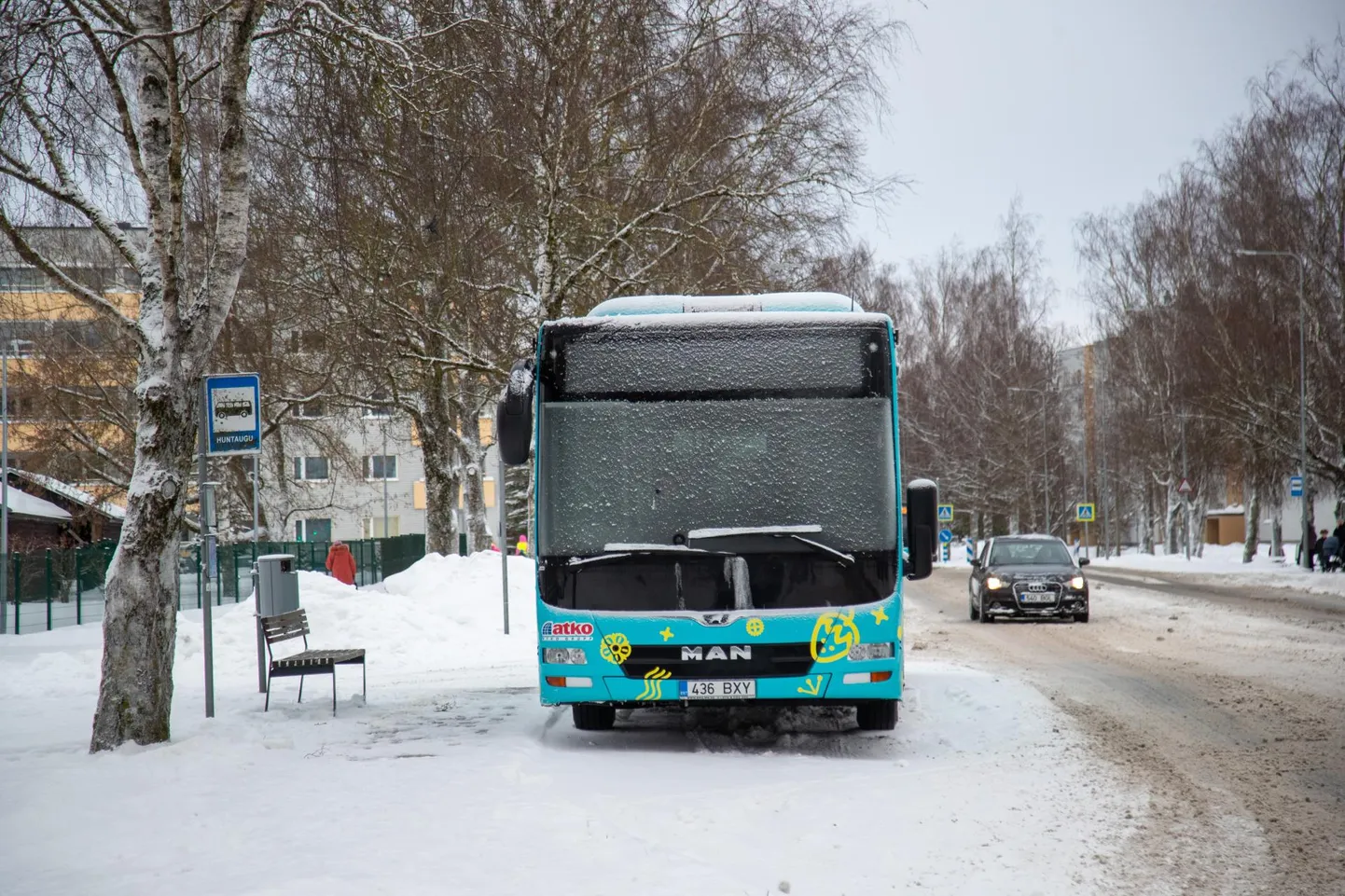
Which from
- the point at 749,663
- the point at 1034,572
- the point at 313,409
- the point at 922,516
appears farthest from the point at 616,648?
the point at 313,409

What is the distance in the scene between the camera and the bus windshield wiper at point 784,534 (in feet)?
32.7

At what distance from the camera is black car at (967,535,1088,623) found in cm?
2411

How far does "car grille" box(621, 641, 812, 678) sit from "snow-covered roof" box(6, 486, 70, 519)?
46485 mm

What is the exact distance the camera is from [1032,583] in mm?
24375

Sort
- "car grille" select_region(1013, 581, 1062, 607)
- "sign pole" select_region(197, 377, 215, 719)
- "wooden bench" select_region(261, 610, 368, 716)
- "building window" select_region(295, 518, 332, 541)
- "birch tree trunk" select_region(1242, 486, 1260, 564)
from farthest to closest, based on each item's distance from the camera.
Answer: "building window" select_region(295, 518, 332, 541)
"birch tree trunk" select_region(1242, 486, 1260, 564)
"car grille" select_region(1013, 581, 1062, 607)
"wooden bench" select_region(261, 610, 368, 716)
"sign pole" select_region(197, 377, 215, 719)

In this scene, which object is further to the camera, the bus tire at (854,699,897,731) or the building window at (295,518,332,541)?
the building window at (295,518,332,541)

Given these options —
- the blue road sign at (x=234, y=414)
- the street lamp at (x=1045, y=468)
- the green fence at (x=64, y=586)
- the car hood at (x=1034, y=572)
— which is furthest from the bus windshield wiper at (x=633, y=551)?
the street lamp at (x=1045, y=468)

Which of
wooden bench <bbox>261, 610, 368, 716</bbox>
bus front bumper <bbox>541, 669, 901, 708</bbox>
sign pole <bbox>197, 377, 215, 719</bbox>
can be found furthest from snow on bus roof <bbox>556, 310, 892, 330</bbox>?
wooden bench <bbox>261, 610, 368, 716</bbox>

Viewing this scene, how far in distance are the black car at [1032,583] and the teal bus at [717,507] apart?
14315 millimetres

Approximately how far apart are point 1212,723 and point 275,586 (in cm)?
995

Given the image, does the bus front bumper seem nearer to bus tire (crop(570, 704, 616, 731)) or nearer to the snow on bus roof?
bus tire (crop(570, 704, 616, 731))

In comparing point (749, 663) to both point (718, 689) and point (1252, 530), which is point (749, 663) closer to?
point (718, 689)

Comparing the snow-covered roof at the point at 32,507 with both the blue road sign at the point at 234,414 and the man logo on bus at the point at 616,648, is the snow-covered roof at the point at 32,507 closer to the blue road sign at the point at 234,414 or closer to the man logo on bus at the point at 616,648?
the blue road sign at the point at 234,414

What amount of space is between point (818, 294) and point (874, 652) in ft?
9.98
